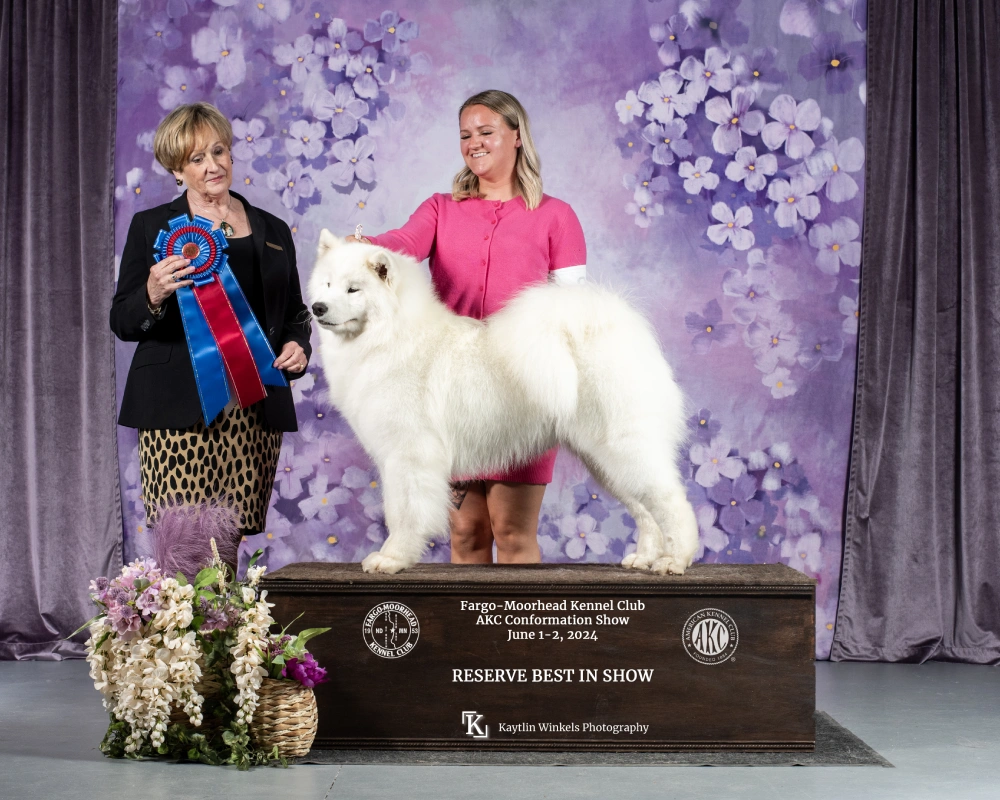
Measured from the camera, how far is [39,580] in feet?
15.6

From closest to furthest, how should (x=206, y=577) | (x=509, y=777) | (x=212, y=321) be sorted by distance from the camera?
(x=509, y=777), (x=206, y=577), (x=212, y=321)

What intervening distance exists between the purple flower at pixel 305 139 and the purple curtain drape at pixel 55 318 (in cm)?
88

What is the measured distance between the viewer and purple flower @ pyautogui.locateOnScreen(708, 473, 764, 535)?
15.7 ft

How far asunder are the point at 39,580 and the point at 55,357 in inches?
42.1

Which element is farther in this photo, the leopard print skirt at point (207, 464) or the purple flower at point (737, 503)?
the purple flower at point (737, 503)

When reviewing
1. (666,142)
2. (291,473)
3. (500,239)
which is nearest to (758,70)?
(666,142)

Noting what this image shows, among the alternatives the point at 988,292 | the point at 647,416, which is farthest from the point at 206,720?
the point at 988,292

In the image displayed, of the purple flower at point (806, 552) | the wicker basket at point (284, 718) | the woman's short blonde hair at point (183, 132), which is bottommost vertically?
the wicker basket at point (284, 718)

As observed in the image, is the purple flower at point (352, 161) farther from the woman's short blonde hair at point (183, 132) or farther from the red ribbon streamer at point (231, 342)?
the red ribbon streamer at point (231, 342)

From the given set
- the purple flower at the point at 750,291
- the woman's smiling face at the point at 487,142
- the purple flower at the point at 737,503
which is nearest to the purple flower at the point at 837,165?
the purple flower at the point at 750,291

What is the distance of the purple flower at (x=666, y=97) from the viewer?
478 centimetres

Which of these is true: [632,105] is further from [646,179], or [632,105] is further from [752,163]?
[752,163]

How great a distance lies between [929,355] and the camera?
468cm

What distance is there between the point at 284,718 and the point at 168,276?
4.59 feet
